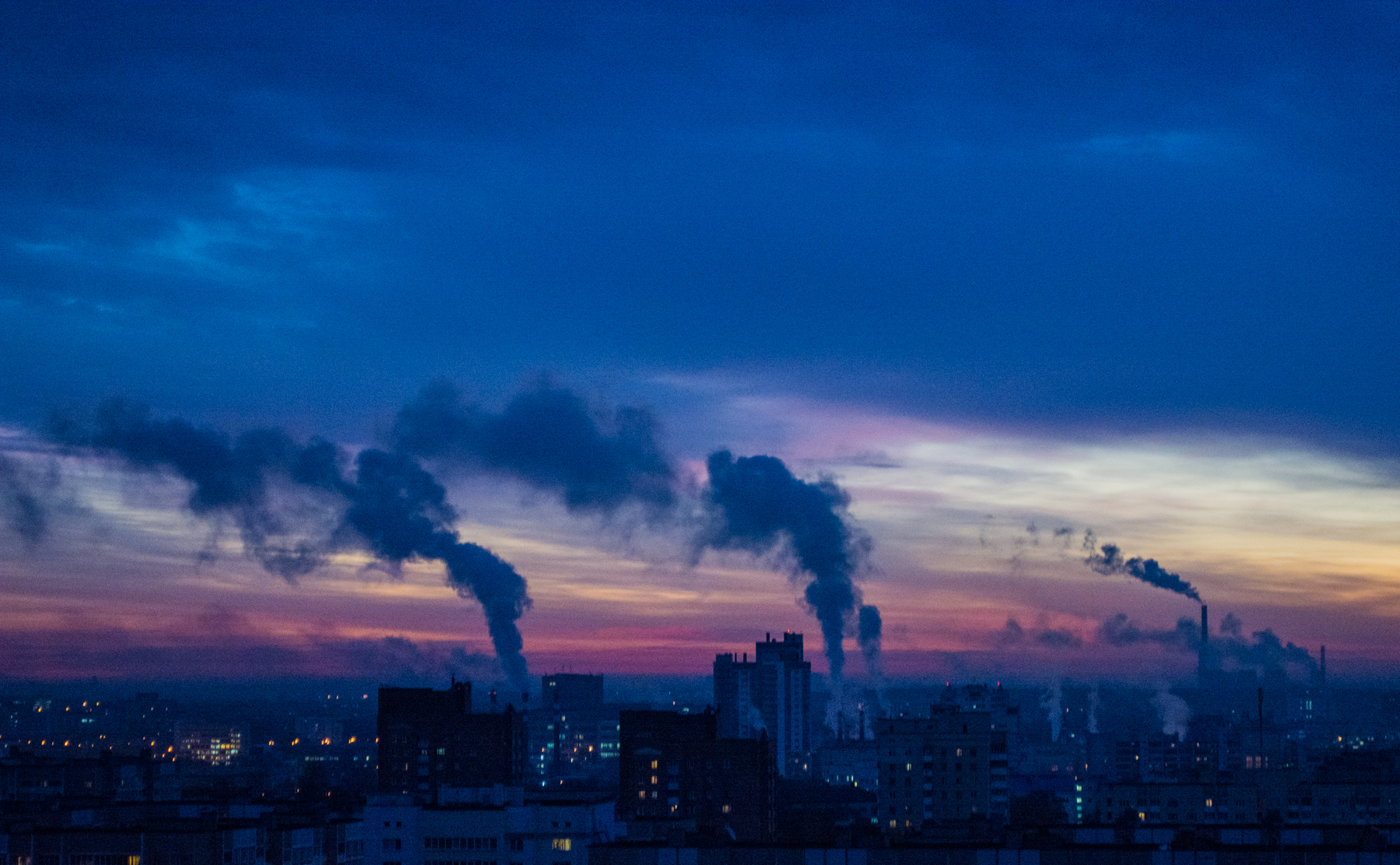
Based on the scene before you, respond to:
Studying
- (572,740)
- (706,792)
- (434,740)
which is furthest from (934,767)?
(572,740)

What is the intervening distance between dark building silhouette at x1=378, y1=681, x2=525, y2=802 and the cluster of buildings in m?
0.12

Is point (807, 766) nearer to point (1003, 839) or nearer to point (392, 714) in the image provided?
point (392, 714)

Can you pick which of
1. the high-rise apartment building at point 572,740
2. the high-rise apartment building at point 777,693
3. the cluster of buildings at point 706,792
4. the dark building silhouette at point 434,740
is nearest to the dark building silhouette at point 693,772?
the cluster of buildings at point 706,792

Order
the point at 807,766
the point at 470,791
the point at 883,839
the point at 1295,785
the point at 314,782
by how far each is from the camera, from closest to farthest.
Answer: the point at 883,839 → the point at 470,791 → the point at 1295,785 → the point at 314,782 → the point at 807,766

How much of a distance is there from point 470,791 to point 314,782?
212ft

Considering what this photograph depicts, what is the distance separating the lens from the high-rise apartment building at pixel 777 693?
571 ft

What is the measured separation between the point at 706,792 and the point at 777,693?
102 meters

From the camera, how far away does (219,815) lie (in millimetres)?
48062

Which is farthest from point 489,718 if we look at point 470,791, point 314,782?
point 470,791

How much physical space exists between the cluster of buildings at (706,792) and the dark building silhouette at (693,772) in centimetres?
10

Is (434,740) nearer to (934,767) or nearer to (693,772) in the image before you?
(693,772)

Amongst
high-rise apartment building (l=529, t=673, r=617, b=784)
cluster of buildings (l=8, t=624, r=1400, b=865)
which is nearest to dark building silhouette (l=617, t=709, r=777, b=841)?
cluster of buildings (l=8, t=624, r=1400, b=865)

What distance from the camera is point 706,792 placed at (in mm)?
83062

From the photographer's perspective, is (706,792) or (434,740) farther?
(434,740)
